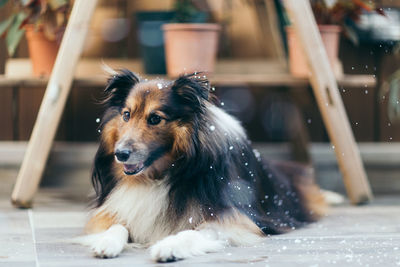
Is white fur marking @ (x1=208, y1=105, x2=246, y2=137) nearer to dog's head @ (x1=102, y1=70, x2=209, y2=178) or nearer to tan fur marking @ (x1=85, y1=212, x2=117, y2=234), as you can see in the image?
dog's head @ (x1=102, y1=70, x2=209, y2=178)

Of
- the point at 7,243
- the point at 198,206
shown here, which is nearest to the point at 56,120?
the point at 7,243

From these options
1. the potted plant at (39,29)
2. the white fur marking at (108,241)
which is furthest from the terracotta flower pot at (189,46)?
the white fur marking at (108,241)

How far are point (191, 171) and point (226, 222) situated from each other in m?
0.20

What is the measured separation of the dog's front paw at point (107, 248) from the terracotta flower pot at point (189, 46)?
1.13 meters

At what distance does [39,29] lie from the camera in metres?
2.95

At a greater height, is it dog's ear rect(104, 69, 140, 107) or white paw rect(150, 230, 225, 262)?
dog's ear rect(104, 69, 140, 107)

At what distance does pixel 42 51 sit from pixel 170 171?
1229 mm

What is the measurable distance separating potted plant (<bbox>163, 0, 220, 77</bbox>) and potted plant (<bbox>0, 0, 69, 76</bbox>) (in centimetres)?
53

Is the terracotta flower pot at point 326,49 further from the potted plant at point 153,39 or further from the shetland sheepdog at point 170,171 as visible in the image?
the shetland sheepdog at point 170,171

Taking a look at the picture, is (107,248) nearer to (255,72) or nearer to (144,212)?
(144,212)

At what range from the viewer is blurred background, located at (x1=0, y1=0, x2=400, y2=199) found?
3.11 m

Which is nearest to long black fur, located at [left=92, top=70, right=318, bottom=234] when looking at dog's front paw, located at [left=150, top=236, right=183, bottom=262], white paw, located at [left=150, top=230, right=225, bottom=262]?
white paw, located at [left=150, top=230, right=225, bottom=262]

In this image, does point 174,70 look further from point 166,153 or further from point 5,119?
point 5,119

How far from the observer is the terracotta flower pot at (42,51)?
2.94 m
